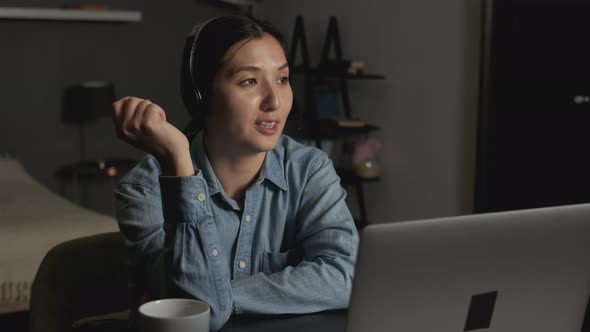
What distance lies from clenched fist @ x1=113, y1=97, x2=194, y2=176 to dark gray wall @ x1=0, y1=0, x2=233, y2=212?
172 inches

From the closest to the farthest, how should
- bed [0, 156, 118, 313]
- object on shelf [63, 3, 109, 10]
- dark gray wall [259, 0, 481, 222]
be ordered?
bed [0, 156, 118, 313] → dark gray wall [259, 0, 481, 222] → object on shelf [63, 3, 109, 10]

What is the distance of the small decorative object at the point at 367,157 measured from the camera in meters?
4.72

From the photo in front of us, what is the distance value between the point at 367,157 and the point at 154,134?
3.68 metres

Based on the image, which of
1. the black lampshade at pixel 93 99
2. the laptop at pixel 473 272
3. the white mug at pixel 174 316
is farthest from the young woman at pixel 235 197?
the black lampshade at pixel 93 99

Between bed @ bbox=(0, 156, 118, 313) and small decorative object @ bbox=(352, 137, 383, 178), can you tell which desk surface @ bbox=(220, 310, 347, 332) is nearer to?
bed @ bbox=(0, 156, 118, 313)

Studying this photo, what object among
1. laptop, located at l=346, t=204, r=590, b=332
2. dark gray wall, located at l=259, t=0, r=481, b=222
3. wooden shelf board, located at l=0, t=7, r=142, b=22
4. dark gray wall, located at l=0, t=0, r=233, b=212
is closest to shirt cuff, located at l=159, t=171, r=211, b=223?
laptop, located at l=346, t=204, r=590, b=332

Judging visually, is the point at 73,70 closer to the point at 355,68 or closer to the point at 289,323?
the point at 355,68

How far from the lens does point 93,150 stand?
18.1 feet

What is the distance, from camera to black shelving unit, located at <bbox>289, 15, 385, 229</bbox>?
15.3ft

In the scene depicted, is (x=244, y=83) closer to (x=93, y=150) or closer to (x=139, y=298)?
(x=139, y=298)

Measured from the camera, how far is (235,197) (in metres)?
Answer: 1.44

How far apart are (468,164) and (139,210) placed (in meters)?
3.18

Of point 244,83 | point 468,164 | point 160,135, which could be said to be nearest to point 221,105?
point 244,83

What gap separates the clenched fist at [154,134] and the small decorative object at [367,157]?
11.7 ft
